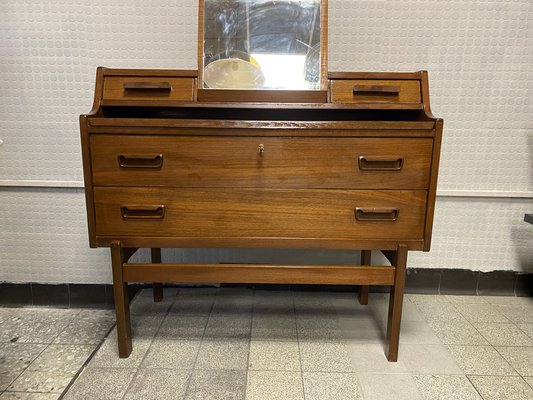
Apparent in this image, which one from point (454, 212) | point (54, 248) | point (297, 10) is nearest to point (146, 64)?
point (297, 10)

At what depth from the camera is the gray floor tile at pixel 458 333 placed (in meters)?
1.46

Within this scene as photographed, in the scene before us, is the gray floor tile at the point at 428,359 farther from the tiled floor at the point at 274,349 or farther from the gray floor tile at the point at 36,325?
the gray floor tile at the point at 36,325

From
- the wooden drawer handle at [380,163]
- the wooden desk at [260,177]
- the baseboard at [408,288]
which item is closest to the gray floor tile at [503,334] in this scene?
the baseboard at [408,288]

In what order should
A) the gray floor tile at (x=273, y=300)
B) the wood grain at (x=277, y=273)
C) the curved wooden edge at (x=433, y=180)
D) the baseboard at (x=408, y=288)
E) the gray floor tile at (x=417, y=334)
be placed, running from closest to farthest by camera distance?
the curved wooden edge at (x=433, y=180) → the wood grain at (x=277, y=273) → the gray floor tile at (x=417, y=334) → the gray floor tile at (x=273, y=300) → the baseboard at (x=408, y=288)

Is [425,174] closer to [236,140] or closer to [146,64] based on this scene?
[236,140]

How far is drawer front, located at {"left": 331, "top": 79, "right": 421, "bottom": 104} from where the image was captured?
4.09ft

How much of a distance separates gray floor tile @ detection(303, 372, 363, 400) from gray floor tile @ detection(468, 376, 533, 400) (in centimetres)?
43

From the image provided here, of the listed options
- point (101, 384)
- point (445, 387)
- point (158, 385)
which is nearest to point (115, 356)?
point (101, 384)

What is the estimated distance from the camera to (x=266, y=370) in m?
1.26

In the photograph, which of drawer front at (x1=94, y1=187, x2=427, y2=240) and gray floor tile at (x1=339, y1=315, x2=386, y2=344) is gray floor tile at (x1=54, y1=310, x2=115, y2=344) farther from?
gray floor tile at (x1=339, y1=315, x2=386, y2=344)

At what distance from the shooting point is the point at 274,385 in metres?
1.18

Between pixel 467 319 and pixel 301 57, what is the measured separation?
4.71 ft

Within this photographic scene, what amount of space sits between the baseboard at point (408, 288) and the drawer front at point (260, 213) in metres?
0.77

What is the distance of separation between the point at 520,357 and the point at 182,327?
141 centimetres
